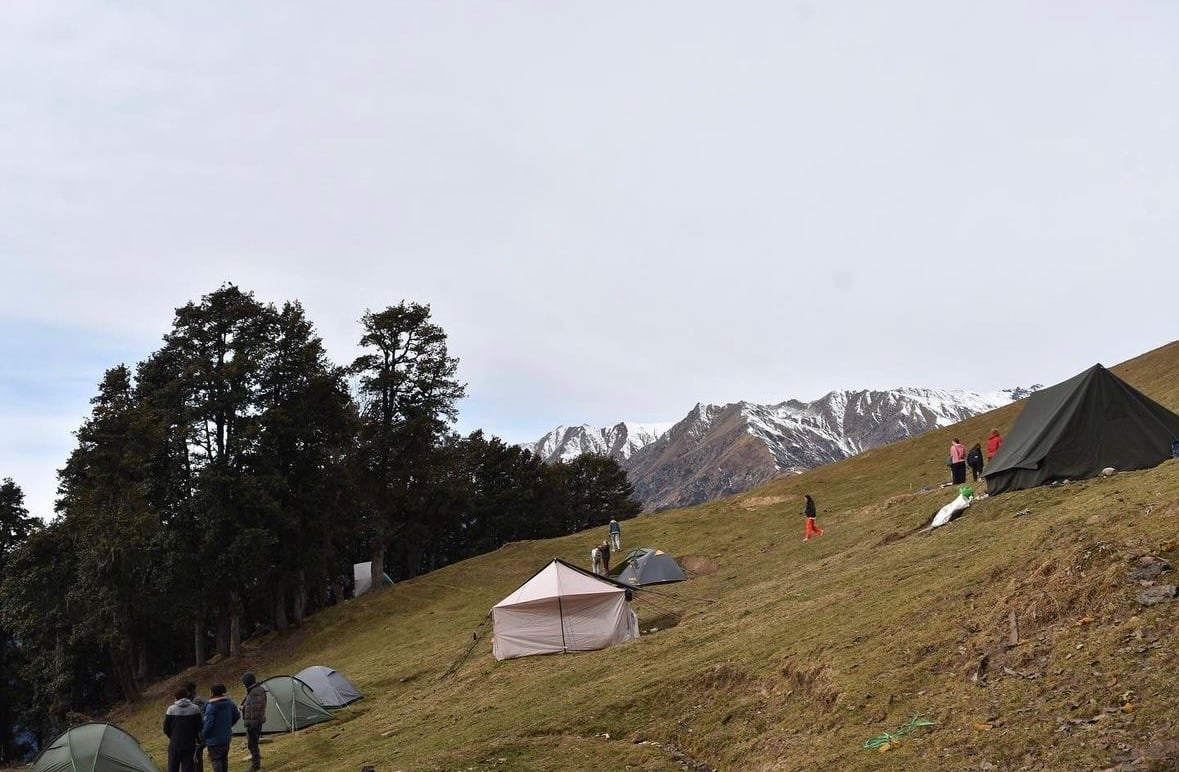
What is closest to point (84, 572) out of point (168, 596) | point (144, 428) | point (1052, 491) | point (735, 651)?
point (168, 596)

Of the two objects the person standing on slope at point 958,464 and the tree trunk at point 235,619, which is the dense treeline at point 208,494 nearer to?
the tree trunk at point 235,619

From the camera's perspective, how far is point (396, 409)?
5506 cm

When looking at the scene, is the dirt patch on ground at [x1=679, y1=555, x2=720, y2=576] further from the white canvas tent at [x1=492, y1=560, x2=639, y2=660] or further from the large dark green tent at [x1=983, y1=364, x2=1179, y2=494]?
the large dark green tent at [x1=983, y1=364, x2=1179, y2=494]

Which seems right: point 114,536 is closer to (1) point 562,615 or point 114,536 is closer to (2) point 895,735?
(1) point 562,615

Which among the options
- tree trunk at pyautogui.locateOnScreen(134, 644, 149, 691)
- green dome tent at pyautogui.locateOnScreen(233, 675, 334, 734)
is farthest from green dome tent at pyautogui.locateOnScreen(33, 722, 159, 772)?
tree trunk at pyautogui.locateOnScreen(134, 644, 149, 691)

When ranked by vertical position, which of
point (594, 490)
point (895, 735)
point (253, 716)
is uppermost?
point (594, 490)

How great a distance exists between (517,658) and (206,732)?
40.2ft

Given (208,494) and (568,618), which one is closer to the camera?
(568,618)

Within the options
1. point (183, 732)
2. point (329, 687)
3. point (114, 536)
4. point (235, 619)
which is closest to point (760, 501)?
point (235, 619)

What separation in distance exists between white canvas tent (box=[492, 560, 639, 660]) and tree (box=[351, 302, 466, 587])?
28.0 m

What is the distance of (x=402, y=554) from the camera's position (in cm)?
8506

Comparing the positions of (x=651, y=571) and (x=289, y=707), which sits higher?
(x=651, y=571)

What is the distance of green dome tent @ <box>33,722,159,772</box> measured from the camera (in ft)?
64.6

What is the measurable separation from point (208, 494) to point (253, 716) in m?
26.8
